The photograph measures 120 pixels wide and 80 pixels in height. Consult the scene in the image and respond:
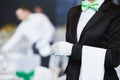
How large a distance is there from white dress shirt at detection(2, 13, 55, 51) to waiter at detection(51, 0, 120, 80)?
6.01 feet

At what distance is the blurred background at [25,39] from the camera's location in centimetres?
319

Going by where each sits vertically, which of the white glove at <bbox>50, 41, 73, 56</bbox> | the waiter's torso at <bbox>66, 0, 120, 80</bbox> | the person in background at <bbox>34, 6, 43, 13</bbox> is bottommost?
the white glove at <bbox>50, 41, 73, 56</bbox>

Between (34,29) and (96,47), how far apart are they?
Result: 1952 millimetres

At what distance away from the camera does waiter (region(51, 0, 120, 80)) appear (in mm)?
1301

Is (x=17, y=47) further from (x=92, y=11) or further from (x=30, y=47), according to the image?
(x=92, y=11)

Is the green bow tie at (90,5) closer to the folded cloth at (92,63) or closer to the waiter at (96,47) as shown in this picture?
the waiter at (96,47)

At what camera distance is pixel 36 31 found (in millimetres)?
3236

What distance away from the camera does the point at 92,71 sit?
52.4 inches

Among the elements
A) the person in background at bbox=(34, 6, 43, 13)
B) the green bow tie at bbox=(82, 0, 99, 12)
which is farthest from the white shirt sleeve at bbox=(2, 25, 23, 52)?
the green bow tie at bbox=(82, 0, 99, 12)

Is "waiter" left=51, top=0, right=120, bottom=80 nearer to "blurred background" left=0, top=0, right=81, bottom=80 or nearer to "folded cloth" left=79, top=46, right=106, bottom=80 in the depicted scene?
"folded cloth" left=79, top=46, right=106, bottom=80

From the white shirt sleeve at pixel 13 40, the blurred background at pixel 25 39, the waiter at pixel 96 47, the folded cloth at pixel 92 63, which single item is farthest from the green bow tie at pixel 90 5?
the white shirt sleeve at pixel 13 40

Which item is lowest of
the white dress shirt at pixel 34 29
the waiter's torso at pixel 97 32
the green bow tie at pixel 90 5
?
the waiter's torso at pixel 97 32

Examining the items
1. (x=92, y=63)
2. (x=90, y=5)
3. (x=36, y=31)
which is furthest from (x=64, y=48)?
(x=36, y=31)

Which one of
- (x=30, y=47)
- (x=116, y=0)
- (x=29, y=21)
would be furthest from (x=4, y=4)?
(x=116, y=0)
